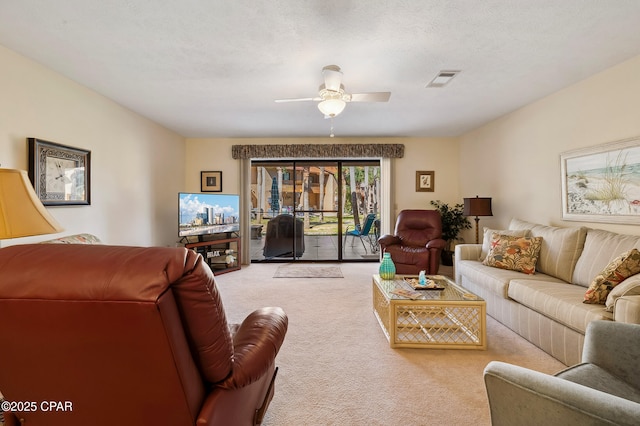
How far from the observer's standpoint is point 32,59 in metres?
2.52

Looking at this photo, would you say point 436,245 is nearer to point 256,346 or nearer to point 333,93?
point 333,93

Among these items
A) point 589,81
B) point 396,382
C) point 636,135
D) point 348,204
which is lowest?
point 396,382

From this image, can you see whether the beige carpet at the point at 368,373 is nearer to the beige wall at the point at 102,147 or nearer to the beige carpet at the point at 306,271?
the beige carpet at the point at 306,271

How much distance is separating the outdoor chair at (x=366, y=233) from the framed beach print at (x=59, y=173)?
13.6 ft

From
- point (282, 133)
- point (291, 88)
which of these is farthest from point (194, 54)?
point (282, 133)

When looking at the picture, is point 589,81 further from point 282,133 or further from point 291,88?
point 282,133

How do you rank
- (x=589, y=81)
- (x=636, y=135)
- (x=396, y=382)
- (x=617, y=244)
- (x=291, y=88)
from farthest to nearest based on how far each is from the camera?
(x=291, y=88)
(x=589, y=81)
(x=636, y=135)
(x=617, y=244)
(x=396, y=382)

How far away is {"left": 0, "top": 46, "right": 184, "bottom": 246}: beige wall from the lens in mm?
2408

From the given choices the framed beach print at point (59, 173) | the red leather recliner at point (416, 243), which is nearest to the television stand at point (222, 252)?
the framed beach print at point (59, 173)

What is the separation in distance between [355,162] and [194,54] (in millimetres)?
3801

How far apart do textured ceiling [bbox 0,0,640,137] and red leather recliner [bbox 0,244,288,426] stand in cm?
178

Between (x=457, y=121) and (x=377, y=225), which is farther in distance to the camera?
(x=377, y=225)

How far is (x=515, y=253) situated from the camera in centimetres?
305

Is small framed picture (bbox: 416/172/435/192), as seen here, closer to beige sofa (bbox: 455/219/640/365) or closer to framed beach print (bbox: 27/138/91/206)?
beige sofa (bbox: 455/219/640/365)
